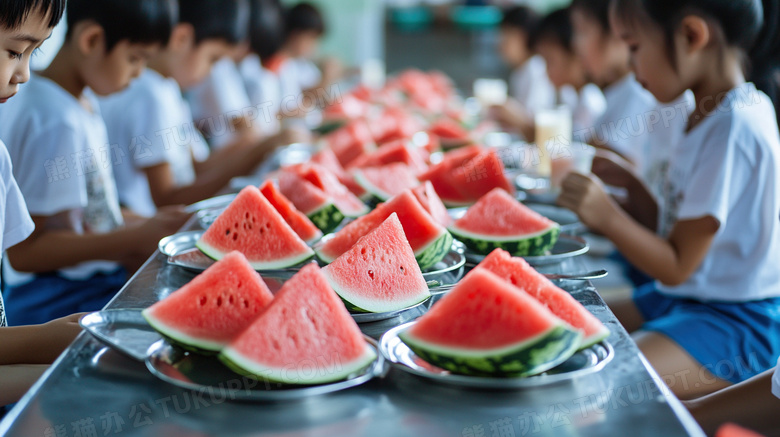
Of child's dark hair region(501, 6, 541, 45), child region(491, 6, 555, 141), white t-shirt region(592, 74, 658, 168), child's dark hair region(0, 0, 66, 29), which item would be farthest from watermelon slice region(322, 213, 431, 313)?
child's dark hair region(501, 6, 541, 45)

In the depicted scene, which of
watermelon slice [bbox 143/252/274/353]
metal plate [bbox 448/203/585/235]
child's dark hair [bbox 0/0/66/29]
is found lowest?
metal plate [bbox 448/203/585/235]

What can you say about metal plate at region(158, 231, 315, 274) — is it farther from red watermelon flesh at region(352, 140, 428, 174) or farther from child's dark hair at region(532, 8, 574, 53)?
child's dark hair at region(532, 8, 574, 53)

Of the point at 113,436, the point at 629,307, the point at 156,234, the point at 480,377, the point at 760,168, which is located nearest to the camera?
the point at 113,436

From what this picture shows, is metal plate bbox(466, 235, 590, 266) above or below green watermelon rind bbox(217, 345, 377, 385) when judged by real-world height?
below

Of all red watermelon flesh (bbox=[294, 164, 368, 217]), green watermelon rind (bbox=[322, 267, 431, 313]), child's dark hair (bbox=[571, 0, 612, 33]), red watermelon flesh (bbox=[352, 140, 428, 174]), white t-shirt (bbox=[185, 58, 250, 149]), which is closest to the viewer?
green watermelon rind (bbox=[322, 267, 431, 313])

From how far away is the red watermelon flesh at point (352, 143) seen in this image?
2623mm

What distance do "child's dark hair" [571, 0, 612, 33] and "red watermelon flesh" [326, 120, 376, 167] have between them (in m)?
1.30

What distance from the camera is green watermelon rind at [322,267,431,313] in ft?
3.51

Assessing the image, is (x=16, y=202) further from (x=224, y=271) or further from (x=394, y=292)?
(x=394, y=292)

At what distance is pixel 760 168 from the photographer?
67.2 inches

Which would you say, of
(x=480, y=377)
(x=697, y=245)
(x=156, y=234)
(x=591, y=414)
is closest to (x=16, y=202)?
(x=156, y=234)

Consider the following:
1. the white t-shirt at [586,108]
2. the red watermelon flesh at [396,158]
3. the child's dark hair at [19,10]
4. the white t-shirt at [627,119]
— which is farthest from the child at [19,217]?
the white t-shirt at [586,108]

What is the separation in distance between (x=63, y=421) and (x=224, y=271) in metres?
0.29

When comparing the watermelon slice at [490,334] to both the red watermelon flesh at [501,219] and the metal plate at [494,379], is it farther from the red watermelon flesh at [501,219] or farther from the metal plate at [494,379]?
A: the red watermelon flesh at [501,219]
